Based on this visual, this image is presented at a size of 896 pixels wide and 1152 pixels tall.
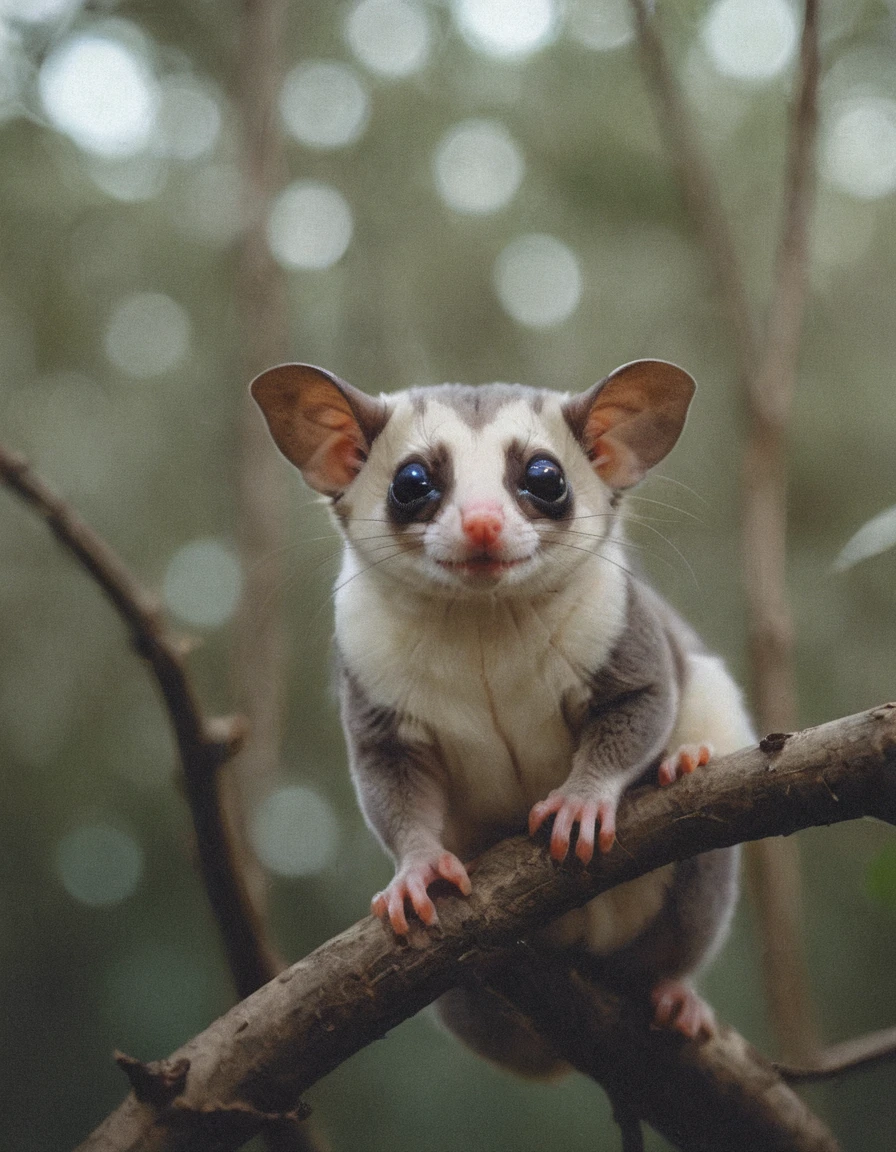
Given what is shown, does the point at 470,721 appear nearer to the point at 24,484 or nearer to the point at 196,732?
the point at 196,732

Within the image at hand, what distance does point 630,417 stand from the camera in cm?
233

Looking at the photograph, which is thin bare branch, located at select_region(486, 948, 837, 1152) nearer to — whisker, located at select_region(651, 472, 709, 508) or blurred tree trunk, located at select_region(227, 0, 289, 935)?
whisker, located at select_region(651, 472, 709, 508)

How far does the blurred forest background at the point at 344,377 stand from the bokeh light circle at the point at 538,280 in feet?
0.07

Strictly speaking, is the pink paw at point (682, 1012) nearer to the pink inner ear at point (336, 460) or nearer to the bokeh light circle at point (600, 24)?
the pink inner ear at point (336, 460)

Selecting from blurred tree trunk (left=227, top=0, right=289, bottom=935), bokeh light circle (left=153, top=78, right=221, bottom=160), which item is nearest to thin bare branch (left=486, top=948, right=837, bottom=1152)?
blurred tree trunk (left=227, top=0, right=289, bottom=935)

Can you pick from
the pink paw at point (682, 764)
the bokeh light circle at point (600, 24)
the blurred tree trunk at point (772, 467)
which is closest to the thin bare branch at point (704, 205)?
the blurred tree trunk at point (772, 467)

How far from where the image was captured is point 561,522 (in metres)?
2.18

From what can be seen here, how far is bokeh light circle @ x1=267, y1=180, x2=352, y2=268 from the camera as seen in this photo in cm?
466

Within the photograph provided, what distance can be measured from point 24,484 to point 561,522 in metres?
1.05

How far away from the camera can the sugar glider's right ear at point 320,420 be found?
218cm

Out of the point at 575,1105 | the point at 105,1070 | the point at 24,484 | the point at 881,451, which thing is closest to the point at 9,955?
the point at 105,1070

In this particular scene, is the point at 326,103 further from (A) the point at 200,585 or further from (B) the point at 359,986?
(B) the point at 359,986

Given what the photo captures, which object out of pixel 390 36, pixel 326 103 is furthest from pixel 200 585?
pixel 390 36

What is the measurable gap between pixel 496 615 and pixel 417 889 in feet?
1.95
